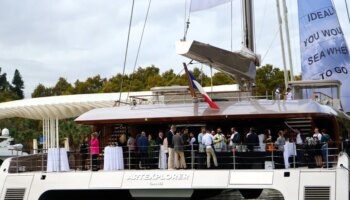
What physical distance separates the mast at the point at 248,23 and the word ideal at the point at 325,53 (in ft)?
32.4

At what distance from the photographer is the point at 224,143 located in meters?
20.7

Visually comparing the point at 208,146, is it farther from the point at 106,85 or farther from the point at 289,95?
the point at 106,85

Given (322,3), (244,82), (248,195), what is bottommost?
(248,195)

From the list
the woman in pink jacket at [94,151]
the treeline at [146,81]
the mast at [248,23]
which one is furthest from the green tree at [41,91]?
the woman in pink jacket at [94,151]

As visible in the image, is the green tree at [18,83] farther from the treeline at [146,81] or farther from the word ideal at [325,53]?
the word ideal at [325,53]

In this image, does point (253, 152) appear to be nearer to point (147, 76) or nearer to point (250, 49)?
point (250, 49)

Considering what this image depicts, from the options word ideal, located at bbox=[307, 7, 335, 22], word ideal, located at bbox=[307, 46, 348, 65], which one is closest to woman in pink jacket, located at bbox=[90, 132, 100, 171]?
word ideal, located at bbox=[307, 46, 348, 65]

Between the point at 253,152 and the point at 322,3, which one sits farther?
the point at 322,3

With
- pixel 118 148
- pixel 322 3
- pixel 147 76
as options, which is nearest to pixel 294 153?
pixel 118 148

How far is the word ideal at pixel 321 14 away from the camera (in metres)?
36.6

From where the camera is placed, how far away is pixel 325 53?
3553cm

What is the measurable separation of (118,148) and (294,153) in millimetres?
5295

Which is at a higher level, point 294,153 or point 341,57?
point 341,57

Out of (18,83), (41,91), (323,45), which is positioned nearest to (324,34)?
(323,45)
